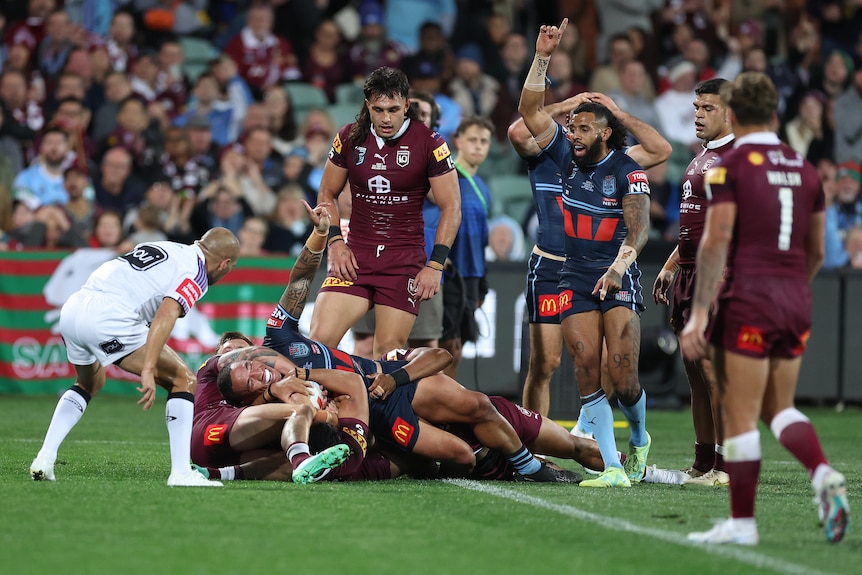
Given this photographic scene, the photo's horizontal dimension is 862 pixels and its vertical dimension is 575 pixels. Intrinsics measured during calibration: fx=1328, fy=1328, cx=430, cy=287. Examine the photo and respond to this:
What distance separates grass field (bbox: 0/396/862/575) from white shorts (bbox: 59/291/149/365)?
78 cm

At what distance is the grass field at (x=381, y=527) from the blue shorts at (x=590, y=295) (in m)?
1.16

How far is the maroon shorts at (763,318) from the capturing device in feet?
19.4

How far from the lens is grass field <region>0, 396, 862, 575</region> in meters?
5.30

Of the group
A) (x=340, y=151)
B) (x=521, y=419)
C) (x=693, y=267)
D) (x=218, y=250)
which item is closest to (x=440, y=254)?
(x=340, y=151)

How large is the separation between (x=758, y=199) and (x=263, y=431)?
137 inches

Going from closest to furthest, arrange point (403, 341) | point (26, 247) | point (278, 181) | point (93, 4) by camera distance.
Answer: point (403, 341)
point (26, 247)
point (278, 181)
point (93, 4)

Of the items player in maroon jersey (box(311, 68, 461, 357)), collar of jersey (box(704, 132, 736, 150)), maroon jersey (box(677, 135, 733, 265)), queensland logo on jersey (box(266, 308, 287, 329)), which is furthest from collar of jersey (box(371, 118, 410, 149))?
collar of jersey (box(704, 132, 736, 150))

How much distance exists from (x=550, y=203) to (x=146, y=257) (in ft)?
11.8

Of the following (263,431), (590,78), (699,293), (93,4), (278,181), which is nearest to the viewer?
(699,293)

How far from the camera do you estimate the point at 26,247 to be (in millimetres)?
14852

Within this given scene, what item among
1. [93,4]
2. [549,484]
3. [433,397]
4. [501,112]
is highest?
[93,4]

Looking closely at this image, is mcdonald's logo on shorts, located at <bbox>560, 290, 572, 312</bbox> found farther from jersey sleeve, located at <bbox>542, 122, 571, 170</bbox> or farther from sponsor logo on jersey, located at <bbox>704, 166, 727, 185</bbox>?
sponsor logo on jersey, located at <bbox>704, 166, 727, 185</bbox>

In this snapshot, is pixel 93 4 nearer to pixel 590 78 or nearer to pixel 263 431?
pixel 590 78

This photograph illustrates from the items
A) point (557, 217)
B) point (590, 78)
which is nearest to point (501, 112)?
point (590, 78)
